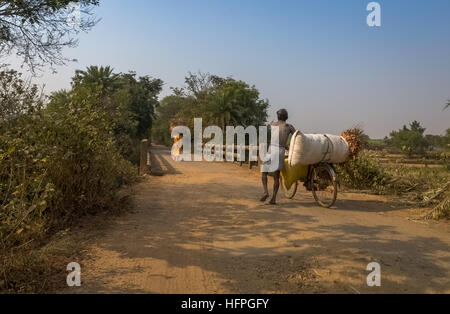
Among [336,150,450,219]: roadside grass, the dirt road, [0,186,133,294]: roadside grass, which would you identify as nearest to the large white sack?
the dirt road

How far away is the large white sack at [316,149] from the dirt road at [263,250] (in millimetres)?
960

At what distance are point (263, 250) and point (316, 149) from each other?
2982mm

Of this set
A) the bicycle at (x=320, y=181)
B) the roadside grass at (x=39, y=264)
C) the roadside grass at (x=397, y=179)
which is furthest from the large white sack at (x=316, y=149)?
the roadside grass at (x=39, y=264)

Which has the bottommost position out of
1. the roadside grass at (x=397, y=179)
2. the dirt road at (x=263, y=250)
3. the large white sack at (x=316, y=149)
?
the dirt road at (x=263, y=250)

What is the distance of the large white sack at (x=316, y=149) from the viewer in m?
6.45

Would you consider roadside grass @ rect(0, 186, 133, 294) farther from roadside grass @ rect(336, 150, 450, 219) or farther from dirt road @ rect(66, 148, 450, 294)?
roadside grass @ rect(336, 150, 450, 219)

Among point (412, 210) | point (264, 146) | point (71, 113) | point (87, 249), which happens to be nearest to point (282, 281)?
point (87, 249)

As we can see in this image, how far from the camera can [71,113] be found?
535cm

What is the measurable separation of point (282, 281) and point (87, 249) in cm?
248

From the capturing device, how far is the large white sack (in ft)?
21.2

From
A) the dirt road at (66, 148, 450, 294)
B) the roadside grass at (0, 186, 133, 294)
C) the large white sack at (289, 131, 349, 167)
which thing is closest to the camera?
the roadside grass at (0, 186, 133, 294)

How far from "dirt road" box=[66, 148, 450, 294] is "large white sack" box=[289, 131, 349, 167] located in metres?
0.96

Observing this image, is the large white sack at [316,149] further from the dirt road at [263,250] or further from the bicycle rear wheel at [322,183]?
the dirt road at [263,250]
